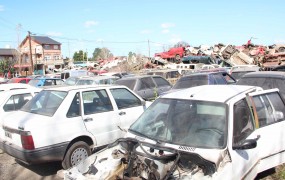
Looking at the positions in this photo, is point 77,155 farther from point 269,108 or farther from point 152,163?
point 269,108

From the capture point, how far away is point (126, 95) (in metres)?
7.31

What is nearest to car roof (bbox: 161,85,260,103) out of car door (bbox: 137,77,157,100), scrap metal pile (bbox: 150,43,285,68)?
car door (bbox: 137,77,157,100)

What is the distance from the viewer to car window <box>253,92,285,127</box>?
4727 mm

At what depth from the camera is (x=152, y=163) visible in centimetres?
357

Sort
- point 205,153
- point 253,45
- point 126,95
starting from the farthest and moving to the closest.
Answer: point 253,45, point 126,95, point 205,153

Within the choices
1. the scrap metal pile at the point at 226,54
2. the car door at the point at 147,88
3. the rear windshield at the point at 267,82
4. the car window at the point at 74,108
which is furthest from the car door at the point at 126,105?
the scrap metal pile at the point at 226,54

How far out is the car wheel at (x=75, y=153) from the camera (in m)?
5.77

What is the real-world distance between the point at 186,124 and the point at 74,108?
2.73m

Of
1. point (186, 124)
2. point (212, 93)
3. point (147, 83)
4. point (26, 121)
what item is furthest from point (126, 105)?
point (147, 83)

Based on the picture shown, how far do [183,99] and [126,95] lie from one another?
2.88 metres

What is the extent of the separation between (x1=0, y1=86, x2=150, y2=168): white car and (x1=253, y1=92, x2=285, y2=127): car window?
2213mm

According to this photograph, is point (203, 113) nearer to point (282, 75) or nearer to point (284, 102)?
point (284, 102)

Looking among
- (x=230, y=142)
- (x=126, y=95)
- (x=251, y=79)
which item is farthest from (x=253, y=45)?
Result: (x=230, y=142)

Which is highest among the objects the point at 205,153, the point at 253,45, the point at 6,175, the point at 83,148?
the point at 253,45
